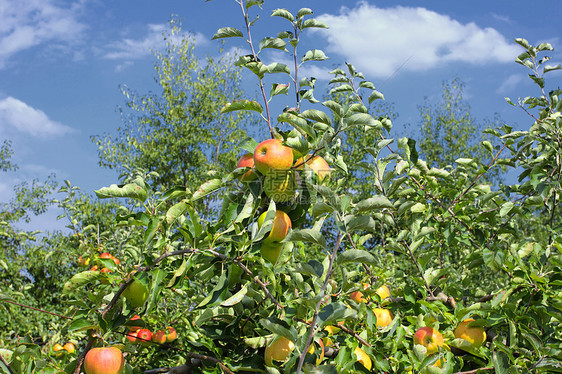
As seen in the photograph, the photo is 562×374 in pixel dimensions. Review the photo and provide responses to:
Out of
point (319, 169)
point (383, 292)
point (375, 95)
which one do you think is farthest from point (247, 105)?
point (383, 292)

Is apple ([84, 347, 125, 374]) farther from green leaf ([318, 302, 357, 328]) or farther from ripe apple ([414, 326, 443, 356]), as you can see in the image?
ripe apple ([414, 326, 443, 356])

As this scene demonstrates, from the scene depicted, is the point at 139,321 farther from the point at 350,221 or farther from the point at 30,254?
the point at 30,254

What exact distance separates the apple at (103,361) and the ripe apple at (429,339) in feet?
3.51

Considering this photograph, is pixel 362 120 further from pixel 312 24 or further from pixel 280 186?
pixel 312 24

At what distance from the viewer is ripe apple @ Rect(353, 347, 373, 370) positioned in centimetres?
152

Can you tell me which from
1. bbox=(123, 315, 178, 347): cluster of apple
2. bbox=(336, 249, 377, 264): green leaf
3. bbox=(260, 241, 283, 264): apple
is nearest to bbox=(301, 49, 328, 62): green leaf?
bbox=(260, 241, 283, 264): apple

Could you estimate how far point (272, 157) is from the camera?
138 cm

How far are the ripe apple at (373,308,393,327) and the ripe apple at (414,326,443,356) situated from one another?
8.8 inches

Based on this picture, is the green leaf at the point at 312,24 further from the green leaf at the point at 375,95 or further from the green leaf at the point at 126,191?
the green leaf at the point at 126,191

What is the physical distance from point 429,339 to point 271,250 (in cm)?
69

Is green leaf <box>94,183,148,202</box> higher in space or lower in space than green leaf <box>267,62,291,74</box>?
lower

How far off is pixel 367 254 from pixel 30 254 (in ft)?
31.7

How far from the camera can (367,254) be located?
112 cm

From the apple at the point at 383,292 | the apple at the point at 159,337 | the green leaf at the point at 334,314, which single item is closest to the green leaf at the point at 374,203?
the green leaf at the point at 334,314
